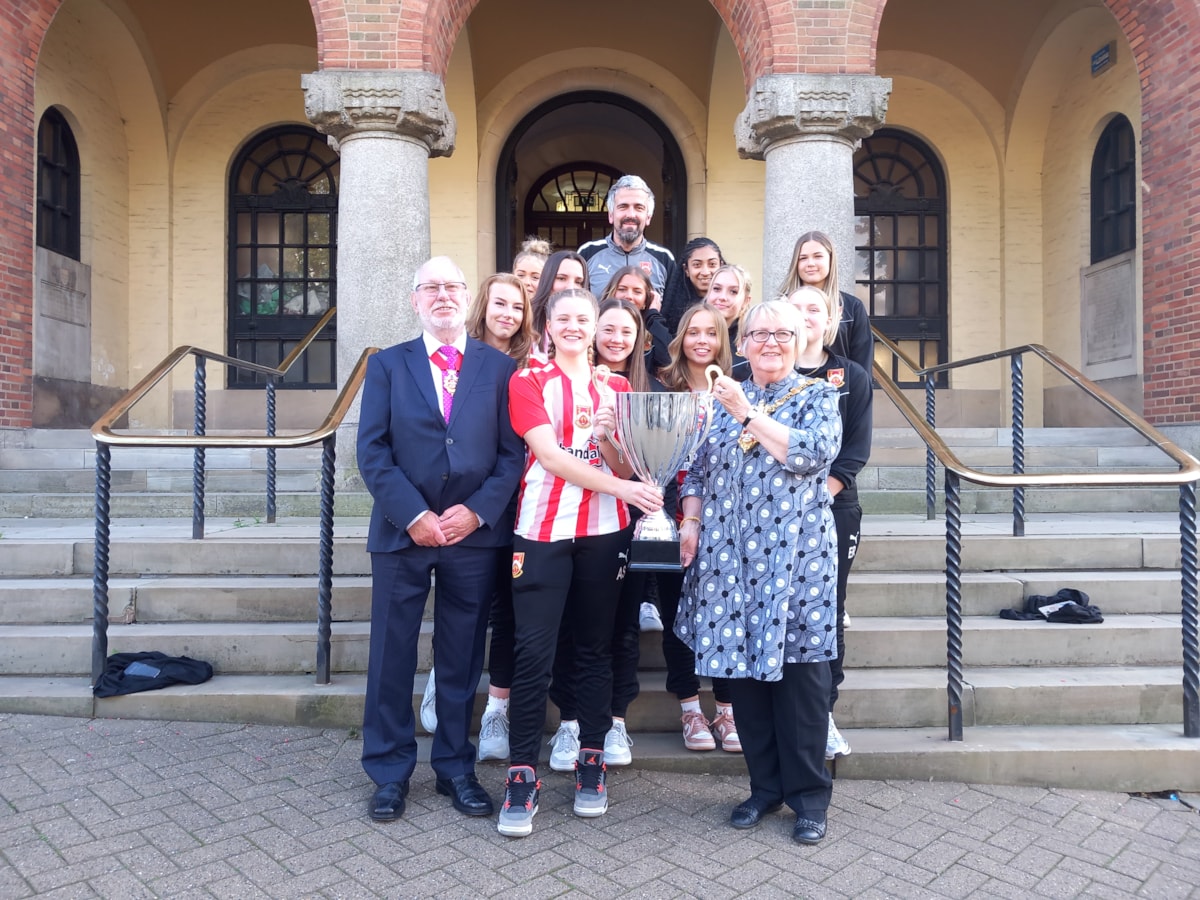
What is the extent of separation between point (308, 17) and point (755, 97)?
240 inches

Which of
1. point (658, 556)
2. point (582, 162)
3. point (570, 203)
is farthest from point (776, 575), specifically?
point (582, 162)

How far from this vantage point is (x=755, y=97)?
22.5ft

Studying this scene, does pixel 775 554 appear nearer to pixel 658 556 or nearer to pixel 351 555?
pixel 658 556

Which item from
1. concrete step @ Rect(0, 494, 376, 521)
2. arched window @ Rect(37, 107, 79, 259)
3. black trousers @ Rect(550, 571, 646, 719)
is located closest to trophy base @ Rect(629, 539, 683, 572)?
black trousers @ Rect(550, 571, 646, 719)

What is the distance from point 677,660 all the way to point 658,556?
94 cm

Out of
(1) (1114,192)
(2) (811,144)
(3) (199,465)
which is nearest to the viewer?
(3) (199,465)

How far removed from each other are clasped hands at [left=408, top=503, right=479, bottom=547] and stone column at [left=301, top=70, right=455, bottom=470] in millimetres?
3745

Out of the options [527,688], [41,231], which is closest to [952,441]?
[527,688]

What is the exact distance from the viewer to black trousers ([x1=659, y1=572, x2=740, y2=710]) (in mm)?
3549

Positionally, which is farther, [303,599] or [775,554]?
[303,599]

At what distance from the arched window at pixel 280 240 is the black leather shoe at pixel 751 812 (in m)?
8.87

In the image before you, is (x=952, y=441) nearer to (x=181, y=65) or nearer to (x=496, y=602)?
(x=496, y=602)

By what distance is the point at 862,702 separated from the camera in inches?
148

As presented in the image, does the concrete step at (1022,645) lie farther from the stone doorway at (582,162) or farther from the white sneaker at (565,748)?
the stone doorway at (582,162)
